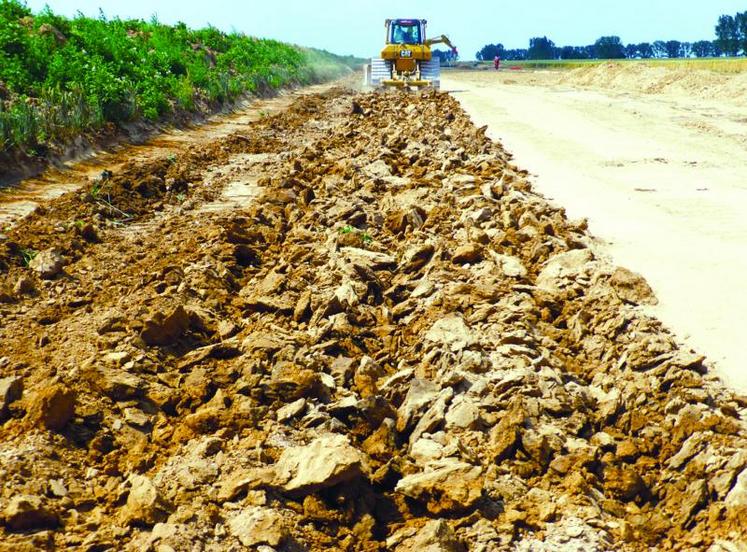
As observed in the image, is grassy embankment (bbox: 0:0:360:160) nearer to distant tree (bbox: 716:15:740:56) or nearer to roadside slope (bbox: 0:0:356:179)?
roadside slope (bbox: 0:0:356:179)

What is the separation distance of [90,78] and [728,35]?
367 ft

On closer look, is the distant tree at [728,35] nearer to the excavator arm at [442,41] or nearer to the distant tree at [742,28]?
the distant tree at [742,28]

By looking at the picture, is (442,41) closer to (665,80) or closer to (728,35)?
(665,80)

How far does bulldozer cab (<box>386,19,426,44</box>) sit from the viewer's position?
28531 mm

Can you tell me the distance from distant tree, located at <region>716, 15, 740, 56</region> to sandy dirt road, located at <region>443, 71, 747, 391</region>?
85.6 metres

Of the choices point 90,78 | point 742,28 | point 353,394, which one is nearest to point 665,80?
point 90,78

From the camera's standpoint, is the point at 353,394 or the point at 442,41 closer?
the point at 353,394

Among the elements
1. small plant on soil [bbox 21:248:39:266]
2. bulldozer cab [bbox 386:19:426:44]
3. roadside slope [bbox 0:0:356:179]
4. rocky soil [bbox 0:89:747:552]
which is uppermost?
bulldozer cab [bbox 386:19:426:44]

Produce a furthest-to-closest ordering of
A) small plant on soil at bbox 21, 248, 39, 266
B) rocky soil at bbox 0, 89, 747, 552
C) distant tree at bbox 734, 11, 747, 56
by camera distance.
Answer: distant tree at bbox 734, 11, 747, 56
small plant on soil at bbox 21, 248, 39, 266
rocky soil at bbox 0, 89, 747, 552

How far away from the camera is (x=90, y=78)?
1466cm

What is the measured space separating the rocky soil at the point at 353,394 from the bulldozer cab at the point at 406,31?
2207 centimetres

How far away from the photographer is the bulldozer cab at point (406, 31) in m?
28.5

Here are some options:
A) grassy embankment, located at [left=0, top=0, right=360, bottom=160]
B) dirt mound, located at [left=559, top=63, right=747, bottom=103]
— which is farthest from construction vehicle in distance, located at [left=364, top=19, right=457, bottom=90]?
dirt mound, located at [left=559, top=63, right=747, bottom=103]

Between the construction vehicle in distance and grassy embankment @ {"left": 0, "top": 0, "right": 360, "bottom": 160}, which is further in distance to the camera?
the construction vehicle in distance
